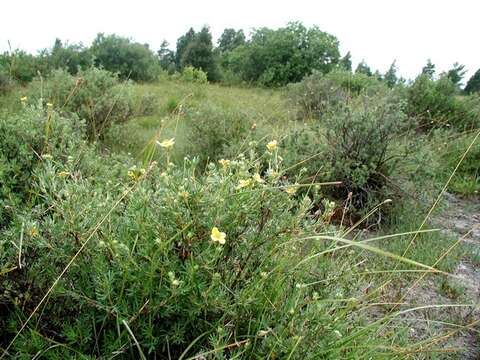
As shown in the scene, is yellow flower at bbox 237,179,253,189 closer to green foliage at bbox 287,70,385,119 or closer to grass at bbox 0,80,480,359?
grass at bbox 0,80,480,359

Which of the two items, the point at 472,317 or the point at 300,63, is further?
the point at 300,63

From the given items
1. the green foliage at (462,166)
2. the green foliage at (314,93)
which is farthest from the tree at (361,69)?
the green foliage at (462,166)

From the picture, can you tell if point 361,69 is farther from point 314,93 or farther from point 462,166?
point 462,166

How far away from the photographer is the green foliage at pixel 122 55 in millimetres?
17641

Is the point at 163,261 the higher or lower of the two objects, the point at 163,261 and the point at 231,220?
the lower

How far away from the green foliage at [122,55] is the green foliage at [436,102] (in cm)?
1232

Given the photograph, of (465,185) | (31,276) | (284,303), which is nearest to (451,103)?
(465,185)

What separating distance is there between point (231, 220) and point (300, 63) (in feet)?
75.6

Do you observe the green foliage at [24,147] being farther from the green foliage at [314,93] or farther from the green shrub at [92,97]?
the green foliage at [314,93]

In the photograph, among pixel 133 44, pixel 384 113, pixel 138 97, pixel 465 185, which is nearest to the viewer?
pixel 384 113

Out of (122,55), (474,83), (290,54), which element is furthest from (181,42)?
(474,83)

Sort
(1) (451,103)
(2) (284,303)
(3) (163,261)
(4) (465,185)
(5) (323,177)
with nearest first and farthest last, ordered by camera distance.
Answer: (3) (163,261), (2) (284,303), (5) (323,177), (4) (465,185), (1) (451,103)

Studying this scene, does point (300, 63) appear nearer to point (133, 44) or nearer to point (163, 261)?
point (133, 44)

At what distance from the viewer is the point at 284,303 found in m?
1.44
